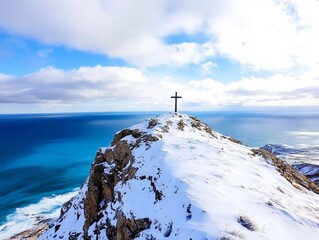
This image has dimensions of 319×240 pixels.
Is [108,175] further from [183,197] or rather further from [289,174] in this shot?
[289,174]

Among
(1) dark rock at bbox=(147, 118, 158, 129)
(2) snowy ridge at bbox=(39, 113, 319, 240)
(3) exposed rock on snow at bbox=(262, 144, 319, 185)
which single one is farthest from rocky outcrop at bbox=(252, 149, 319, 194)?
(3) exposed rock on snow at bbox=(262, 144, 319, 185)

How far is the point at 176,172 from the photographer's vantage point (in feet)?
56.0

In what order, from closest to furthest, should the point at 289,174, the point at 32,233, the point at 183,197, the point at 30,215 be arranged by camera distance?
the point at 183,197 → the point at 289,174 → the point at 32,233 → the point at 30,215

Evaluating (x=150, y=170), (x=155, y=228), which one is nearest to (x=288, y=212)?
(x=155, y=228)

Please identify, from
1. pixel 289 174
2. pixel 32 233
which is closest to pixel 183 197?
pixel 289 174

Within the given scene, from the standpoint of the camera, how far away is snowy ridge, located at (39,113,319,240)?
39.1ft

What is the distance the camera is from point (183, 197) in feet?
45.9

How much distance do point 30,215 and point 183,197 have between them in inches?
1932

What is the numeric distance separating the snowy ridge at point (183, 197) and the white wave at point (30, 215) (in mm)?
22132

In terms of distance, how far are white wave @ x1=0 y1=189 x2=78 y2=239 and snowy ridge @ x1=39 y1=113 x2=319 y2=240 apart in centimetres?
2213

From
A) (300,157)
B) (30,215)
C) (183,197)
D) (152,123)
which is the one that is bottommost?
(30,215)

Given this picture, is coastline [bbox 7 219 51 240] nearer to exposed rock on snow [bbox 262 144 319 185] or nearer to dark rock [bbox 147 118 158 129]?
dark rock [bbox 147 118 158 129]

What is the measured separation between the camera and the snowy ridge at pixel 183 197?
39.1 ft

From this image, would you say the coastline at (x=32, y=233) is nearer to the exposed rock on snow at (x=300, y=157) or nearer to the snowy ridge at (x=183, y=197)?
the snowy ridge at (x=183, y=197)
